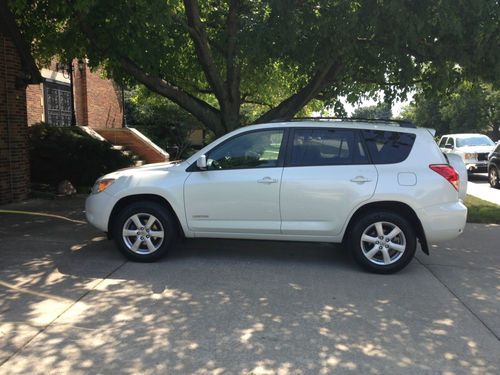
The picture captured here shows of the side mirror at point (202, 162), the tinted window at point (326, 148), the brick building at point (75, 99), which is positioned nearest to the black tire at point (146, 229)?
the side mirror at point (202, 162)

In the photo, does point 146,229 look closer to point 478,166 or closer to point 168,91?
point 168,91

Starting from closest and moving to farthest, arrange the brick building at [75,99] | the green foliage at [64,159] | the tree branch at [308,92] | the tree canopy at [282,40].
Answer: the tree canopy at [282,40], the tree branch at [308,92], the green foliage at [64,159], the brick building at [75,99]

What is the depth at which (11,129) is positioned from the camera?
→ 10562mm

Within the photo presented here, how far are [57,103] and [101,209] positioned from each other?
1372 cm

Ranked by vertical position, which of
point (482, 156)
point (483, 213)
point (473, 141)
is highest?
point (473, 141)

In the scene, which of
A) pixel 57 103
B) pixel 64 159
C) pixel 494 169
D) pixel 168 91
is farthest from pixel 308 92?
pixel 57 103

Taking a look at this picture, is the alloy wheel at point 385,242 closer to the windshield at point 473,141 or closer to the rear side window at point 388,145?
the rear side window at point 388,145

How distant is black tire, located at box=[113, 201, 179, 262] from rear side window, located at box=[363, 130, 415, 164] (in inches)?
99.4

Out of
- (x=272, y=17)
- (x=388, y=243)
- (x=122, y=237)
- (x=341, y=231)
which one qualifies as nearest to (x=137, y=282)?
(x=122, y=237)

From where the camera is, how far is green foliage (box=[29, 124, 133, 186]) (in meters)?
13.3

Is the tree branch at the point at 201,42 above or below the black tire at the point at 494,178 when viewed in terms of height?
above

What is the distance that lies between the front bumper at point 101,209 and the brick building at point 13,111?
4.90 metres

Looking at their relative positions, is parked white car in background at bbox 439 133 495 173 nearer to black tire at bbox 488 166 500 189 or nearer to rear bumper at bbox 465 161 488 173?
rear bumper at bbox 465 161 488 173

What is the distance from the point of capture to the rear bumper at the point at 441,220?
5.89m
